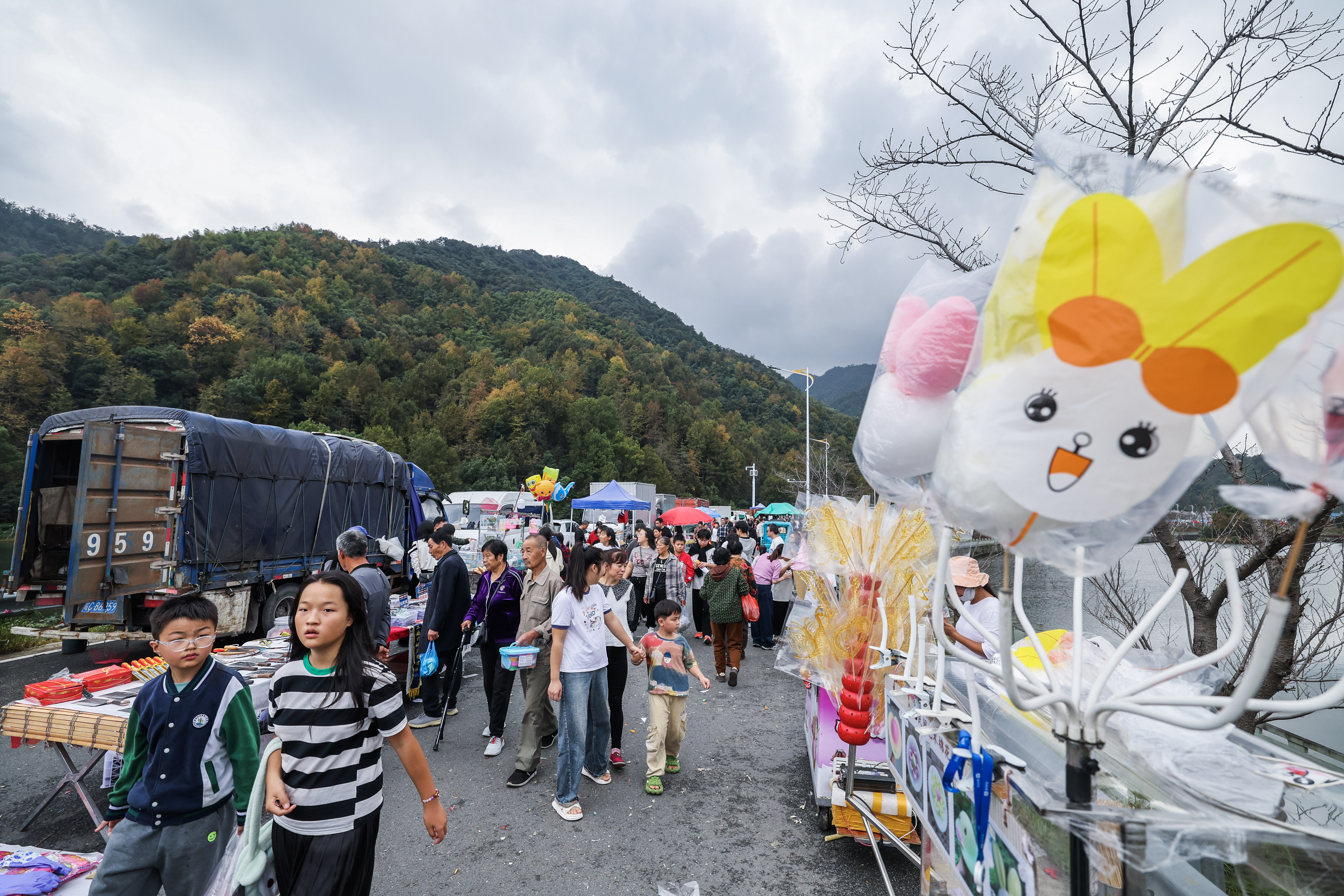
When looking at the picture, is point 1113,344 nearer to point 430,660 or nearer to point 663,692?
point 663,692

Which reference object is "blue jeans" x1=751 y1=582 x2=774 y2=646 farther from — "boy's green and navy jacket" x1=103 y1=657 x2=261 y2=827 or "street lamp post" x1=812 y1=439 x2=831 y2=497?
"street lamp post" x1=812 y1=439 x2=831 y2=497

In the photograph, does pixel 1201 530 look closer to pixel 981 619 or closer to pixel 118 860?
pixel 981 619

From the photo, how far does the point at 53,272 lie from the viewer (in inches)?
1791

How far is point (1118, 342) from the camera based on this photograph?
1.09 metres

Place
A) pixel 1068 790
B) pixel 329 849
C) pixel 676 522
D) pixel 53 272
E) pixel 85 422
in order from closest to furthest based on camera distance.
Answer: pixel 1068 790 < pixel 329 849 < pixel 85 422 < pixel 676 522 < pixel 53 272

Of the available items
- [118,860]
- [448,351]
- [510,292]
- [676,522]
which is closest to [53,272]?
[448,351]

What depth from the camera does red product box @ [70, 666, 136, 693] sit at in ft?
12.3

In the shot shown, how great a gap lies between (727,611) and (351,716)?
15.9ft

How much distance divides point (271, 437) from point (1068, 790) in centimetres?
994

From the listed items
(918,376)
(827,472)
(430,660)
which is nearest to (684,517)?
(827,472)

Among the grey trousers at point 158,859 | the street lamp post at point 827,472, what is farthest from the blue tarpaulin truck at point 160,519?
the street lamp post at point 827,472

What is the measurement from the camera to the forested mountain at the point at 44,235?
51281 mm

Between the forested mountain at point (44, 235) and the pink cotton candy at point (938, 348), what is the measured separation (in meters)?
72.8

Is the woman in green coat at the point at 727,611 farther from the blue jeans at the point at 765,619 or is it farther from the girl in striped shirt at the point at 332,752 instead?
the girl in striped shirt at the point at 332,752
